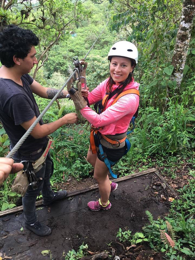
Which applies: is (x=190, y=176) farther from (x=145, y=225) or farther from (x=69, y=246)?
(x=69, y=246)

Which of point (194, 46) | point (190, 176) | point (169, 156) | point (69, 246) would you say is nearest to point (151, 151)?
point (169, 156)

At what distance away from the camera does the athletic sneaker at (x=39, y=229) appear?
242 cm

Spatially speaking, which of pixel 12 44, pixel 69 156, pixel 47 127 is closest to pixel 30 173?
pixel 47 127

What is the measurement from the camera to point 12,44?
5.23 ft

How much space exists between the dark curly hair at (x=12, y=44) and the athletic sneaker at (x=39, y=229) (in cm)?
207

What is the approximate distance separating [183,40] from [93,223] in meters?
4.00

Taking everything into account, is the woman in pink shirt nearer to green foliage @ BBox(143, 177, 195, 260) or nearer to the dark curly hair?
the dark curly hair

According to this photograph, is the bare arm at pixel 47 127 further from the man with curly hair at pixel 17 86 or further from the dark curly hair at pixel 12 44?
the dark curly hair at pixel 12 44

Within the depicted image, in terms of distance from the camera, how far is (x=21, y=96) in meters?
1.61

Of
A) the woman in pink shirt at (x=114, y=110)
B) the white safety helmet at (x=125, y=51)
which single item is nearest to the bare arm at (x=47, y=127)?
the woman in pink shirt at (x=114, y=110)

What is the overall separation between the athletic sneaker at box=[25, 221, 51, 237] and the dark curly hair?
2066 millimetres

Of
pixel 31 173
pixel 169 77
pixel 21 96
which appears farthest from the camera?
pixel 169 77

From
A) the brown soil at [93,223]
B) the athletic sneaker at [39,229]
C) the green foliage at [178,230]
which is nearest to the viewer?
the green foliage at [178,230]

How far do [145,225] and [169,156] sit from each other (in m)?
1.57
